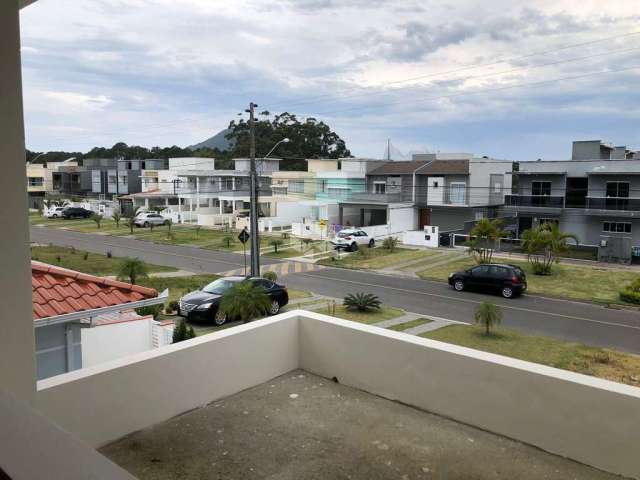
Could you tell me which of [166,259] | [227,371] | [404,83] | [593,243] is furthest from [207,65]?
[593,243]

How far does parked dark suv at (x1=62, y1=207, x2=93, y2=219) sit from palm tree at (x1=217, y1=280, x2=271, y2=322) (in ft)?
118

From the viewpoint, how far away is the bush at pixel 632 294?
57.0 feet

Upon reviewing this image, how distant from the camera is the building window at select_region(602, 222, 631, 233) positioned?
27891mm

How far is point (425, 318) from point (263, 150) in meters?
27.7

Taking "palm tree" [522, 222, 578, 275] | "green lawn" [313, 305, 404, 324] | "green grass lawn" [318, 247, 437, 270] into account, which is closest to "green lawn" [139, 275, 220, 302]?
"green lawn" [313, 305, 404, 324]

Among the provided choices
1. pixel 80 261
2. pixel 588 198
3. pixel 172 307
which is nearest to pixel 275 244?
pixel 80 261

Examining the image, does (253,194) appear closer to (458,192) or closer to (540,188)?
(540,188)

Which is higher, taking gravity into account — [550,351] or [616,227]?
[616,227]

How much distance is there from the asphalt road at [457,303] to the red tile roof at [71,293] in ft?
35.5

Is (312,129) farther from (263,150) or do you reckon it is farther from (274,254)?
(274,254)

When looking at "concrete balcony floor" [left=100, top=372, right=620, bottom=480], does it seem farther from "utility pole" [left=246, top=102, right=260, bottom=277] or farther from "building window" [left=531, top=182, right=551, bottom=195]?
"building window" [left=531, top=182, right=551, bottom=195]

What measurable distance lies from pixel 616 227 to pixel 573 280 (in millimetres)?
9595

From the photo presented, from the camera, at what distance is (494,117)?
26.5 m

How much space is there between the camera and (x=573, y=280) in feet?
68.6
